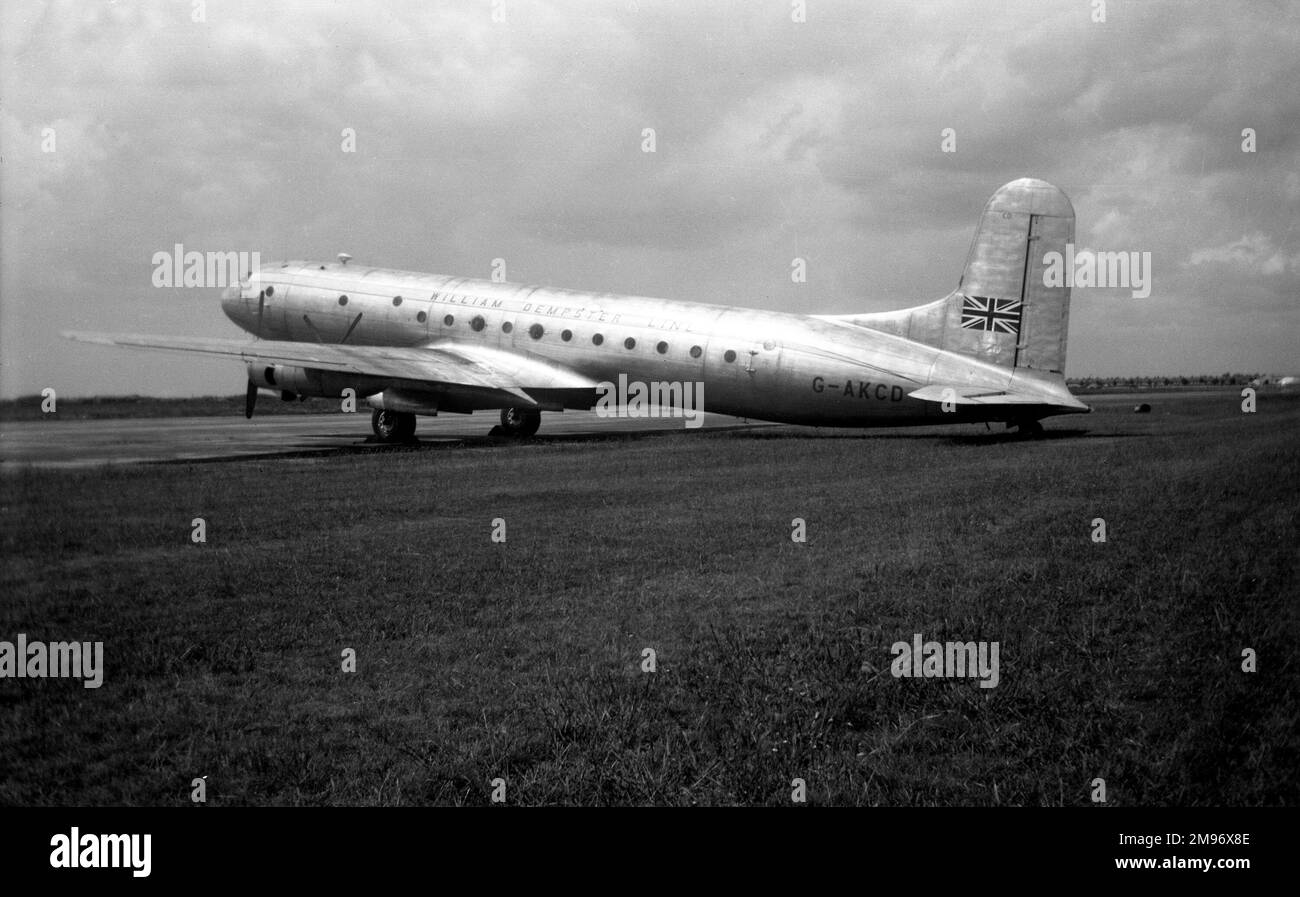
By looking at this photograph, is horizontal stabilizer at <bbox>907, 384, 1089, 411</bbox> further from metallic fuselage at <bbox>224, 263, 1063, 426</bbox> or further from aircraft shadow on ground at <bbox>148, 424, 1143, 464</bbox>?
aircraft shadow on ground at <bbox>148, 424, 1143, 464</bbox>

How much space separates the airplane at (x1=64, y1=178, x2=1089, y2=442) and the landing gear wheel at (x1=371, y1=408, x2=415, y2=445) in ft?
0.18

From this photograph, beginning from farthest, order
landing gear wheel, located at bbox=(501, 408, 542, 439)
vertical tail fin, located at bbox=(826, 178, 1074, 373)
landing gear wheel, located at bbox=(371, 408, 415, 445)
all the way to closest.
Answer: landing gear wheel, located at bbox=(501, 408, 542, 439)
landing gear wheel, located at bbox=(371, 408, 415, 445)
vertical tail fin, located at bbox=(826, 178, 1074, 373)

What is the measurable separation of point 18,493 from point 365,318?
3352cm

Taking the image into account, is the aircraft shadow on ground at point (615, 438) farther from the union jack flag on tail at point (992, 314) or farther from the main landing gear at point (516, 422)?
the union jack flag on tail at point (992, 314)

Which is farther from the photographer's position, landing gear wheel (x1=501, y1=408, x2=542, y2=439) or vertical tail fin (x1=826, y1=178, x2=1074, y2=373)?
landing gear wheel (x1=501, y1=408, x2=542, y2=439)

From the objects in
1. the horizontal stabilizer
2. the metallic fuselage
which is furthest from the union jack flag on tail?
the horizontal stabilizer

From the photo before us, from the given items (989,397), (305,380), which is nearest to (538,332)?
(305,380)

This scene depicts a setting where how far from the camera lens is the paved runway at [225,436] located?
24.9 meters

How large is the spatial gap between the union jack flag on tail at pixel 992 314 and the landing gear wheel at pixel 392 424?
20511 millimetres

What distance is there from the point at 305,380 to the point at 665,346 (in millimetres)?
13931

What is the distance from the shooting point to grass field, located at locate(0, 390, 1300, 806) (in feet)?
21.8

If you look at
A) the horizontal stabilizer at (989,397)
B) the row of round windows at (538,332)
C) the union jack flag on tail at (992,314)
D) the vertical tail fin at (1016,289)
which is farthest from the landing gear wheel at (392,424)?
the union jack flag on tail at (992,314)

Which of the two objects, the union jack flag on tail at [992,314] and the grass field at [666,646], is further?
the union jack flag on tail at [992,314]

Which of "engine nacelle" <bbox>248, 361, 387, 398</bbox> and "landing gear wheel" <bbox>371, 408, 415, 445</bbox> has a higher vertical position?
"engine nacelle" <bbox>248, 361, 387, 398</bbox>
